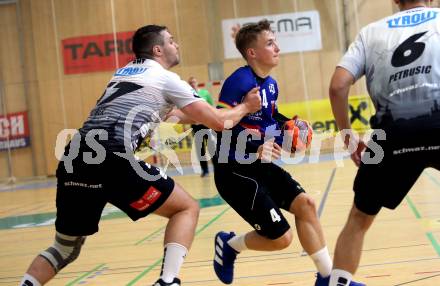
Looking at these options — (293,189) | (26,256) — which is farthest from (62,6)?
(293,189)

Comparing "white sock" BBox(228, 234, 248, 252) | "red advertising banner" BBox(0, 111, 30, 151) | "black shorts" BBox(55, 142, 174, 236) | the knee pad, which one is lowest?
"red advertising banner" BBox(0, 111, 30, 151)

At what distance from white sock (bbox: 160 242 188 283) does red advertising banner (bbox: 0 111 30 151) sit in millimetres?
19468

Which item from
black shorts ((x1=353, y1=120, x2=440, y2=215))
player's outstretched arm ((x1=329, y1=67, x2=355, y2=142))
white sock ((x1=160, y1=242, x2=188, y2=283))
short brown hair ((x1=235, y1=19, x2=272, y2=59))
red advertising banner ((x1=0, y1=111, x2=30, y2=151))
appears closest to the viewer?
black shorts ((x1=353, y1=120, x2=440, y2=215))

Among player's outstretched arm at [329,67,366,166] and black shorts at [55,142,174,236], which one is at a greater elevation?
player's outstretched arm at [329,67,366,166]

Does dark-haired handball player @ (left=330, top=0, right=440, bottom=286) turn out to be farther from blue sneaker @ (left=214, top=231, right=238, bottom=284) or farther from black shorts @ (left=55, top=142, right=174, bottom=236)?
blue sneaker @ (left=214, top=231, right=238, bottom=284)

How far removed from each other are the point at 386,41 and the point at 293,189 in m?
1.69

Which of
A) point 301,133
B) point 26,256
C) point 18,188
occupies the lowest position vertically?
point 18,188

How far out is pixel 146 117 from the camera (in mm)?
5148

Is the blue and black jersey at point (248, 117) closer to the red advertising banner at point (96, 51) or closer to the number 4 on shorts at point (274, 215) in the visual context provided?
the number 4 on shorts at point (274, 215)

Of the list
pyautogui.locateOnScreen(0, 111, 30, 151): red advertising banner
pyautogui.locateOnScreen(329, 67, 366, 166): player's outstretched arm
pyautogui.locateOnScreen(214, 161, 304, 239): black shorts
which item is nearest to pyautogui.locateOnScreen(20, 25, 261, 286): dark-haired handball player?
pyautogui.locateOnScreen(214, 161, 304, 239): black shorts

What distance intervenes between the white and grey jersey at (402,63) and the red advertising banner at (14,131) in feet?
66.8

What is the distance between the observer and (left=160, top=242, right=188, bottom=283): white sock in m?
5.02

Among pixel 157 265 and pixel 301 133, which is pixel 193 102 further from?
pixel 157 265

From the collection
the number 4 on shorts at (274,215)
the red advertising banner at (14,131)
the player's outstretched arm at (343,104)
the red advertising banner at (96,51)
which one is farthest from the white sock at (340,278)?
the red advertising banner at (14,131)
